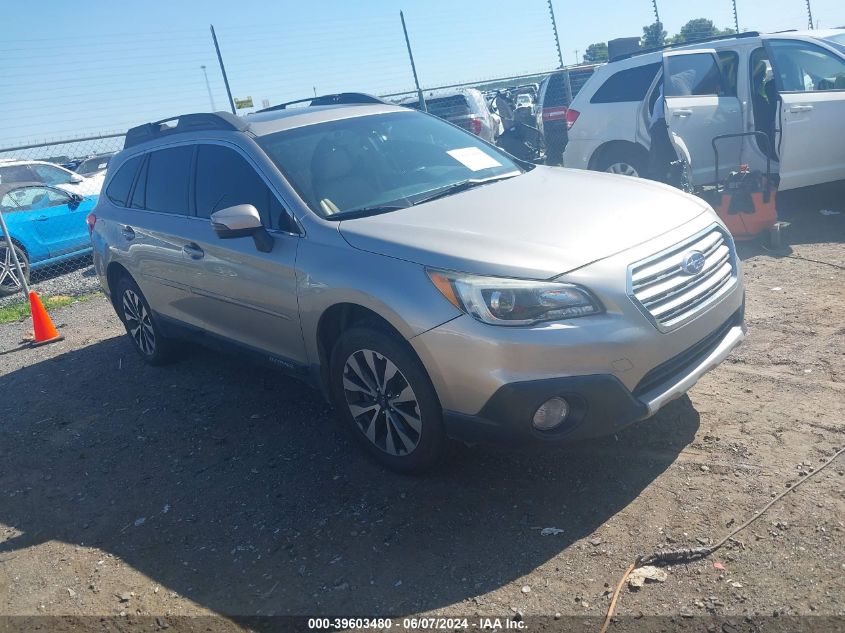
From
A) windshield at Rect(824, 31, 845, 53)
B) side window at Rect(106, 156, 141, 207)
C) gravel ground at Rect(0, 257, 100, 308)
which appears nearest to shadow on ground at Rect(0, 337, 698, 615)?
side window at Rect(106, 156, 141, 207)

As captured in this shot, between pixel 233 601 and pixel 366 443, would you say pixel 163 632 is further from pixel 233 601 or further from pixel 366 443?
pixel 366 443

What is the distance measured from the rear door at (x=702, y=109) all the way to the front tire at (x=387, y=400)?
223 inches

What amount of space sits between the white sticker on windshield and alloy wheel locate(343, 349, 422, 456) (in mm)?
1565

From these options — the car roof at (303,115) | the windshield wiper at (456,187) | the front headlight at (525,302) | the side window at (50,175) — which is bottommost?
the front headlight at (525,302)

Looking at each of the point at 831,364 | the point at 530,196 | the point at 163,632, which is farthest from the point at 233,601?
the point at 831,364

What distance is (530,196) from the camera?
4121 millimetres

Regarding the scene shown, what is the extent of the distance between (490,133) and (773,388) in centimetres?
1120

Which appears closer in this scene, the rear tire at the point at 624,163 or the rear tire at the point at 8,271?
the rear tire at the point at 624,163

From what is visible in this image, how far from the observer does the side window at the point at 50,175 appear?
12750 millimetres

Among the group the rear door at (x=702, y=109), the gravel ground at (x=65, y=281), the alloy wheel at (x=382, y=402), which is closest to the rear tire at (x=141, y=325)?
the alloy wheel at (x=382, y=402)

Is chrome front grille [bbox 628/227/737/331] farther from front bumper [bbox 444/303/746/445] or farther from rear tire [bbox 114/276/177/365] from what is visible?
rear tire [bbox 114/276/177/365]

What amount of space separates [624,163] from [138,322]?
550 cm

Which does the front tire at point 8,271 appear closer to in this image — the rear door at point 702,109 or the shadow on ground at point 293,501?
the shadow on ground at point 293,501

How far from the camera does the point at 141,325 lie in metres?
6.22
